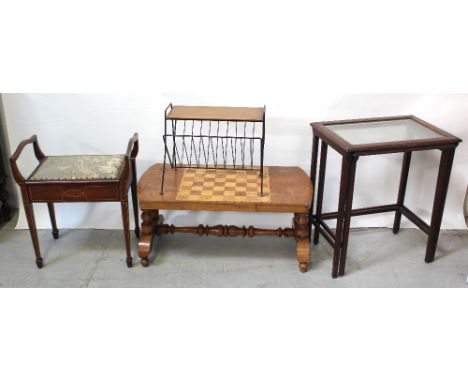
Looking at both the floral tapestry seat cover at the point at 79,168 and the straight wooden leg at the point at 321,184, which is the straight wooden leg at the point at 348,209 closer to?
the straight wooden leg at the point at 321,184

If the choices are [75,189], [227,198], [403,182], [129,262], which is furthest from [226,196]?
[403,182]

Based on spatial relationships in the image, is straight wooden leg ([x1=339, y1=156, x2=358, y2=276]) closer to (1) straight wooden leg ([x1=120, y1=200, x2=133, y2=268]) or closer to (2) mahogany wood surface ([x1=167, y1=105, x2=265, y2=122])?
(2) mahogany wood surface ([x1=167, y1=105, x2=265, y2=122])

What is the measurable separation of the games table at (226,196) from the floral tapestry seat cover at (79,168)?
0.19 m

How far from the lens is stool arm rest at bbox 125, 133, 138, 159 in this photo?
286 centimetres

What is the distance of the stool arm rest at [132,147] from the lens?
2863 mm

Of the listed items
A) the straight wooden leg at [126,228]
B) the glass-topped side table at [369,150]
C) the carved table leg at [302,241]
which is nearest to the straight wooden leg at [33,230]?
the straight wooden leg at [126,228]

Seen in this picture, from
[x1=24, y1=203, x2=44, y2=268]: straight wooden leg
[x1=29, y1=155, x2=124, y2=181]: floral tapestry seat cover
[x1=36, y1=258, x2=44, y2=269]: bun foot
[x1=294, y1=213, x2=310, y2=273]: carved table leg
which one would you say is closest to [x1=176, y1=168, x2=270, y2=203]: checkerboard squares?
[x1=294, y1=213, x2=310, y2=273]: carved table leg

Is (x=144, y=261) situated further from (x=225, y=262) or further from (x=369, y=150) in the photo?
(x=369, y=150)

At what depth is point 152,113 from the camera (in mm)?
3283

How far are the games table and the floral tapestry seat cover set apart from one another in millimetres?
194

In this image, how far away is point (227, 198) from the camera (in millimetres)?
2900

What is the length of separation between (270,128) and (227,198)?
2.17 ft

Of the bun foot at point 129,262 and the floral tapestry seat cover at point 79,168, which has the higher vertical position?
the floral tapestry seat cover at point 79,168

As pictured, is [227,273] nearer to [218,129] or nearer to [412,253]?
[218,129]
